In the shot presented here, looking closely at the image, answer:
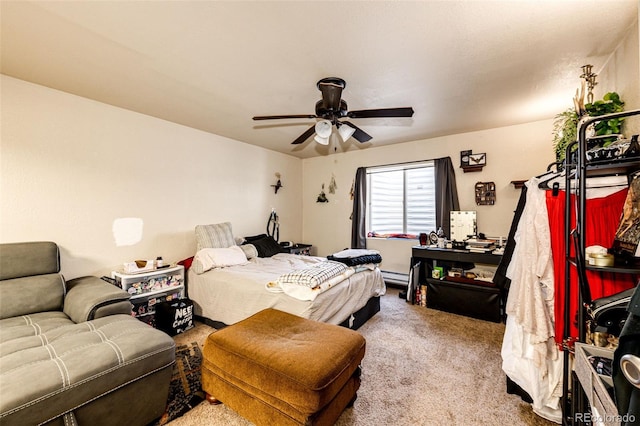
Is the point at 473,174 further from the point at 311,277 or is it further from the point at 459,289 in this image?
the point at 311,277

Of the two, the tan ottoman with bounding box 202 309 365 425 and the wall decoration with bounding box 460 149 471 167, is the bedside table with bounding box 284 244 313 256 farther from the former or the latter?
the wall decoration with bounding box 460 149 471 167

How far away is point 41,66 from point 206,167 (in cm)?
187

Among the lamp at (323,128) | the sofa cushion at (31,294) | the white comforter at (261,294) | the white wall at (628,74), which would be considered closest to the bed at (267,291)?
the white comforter at (261,294)

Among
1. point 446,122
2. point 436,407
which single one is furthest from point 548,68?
point 436,407

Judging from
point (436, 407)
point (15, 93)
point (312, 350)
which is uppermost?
point (15, 93)

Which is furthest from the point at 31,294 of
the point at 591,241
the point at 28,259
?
the point at 591,241

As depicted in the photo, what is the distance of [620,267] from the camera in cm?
113

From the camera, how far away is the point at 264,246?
4.02 metres

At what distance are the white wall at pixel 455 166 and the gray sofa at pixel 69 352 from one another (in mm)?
3629

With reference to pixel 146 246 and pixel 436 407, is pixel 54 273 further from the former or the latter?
pixel 436 407

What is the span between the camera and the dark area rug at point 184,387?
1.67 meters

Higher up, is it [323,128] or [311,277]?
[323,128]

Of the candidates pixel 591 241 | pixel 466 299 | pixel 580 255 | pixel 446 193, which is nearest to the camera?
pixel 580 255

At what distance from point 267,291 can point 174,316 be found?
1.09 meters
